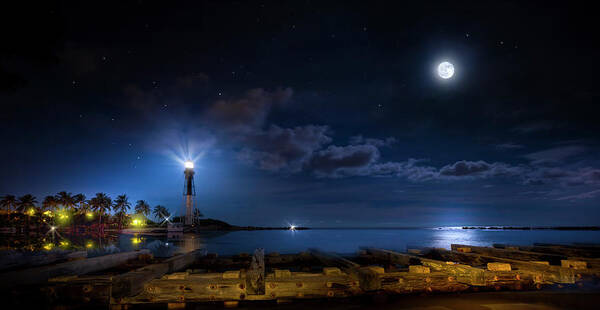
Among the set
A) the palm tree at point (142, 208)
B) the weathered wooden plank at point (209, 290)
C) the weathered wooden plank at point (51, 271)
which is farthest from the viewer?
the palm tree at point (142, 208)

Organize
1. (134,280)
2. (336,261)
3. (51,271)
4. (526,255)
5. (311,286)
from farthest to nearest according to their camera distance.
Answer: (526,255) → (336,261) → (51,271) → (311,286) → (134,280)

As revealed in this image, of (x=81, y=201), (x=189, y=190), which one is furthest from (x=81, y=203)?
(x=189, y=190)

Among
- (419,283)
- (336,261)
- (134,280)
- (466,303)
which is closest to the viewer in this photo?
(134,280)

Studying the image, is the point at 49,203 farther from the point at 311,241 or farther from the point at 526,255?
the point at 526,255

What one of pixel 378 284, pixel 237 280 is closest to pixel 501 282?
pixel 378 284

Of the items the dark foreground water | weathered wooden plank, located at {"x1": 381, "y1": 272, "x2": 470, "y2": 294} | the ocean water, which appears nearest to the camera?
weathered wooden plank, located at {"x1": 381, "y1": 272, "x2": 470, "y2": 294}

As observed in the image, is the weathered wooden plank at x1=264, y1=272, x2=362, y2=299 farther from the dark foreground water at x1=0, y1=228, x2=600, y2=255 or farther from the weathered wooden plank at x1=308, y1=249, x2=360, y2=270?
the dark foreground water at x1=0, y1=228, x2=600, y2=255

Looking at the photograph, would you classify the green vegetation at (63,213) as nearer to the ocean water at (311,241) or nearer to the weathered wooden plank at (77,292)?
the ocean water at (311,241)

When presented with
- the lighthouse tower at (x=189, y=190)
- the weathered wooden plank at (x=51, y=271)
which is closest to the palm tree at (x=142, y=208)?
the lighthouse tower at (x=189, y=190)

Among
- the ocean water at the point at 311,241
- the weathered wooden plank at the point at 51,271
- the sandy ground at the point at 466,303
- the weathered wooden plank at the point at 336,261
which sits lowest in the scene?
the ocean water at the point at 311,241

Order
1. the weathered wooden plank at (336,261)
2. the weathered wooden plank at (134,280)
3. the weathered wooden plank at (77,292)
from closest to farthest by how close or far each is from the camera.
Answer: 1. the weathered wooden plank at (134,280)
2. the weathered wooden plank at (77,292)
3. the weathered wooden plank at (336,261)

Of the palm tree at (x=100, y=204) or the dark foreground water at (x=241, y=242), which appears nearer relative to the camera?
the dark foreground water at (x=241, y=242)

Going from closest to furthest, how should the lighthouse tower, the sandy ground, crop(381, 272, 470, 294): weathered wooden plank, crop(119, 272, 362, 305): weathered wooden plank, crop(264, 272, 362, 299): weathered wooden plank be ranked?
1. crop(119, 272, 362, 305): weathered wooden plank
2. crop(264, 272, 362, 299): weathered wooden plank
3. the sandy ground
4. crop(381, 272, 470, 294): weathered wooden plank
5. the lighthouse tower

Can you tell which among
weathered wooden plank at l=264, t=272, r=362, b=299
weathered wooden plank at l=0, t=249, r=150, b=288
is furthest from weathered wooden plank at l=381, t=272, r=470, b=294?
weathered wooden plank at l=0, t=249, r=150, b=288
